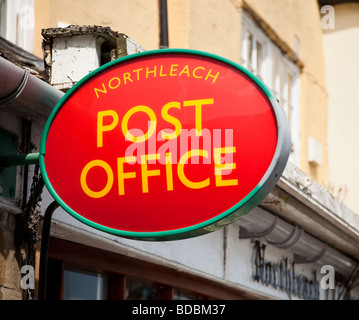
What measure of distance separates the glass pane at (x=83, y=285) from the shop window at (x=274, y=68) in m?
3.77

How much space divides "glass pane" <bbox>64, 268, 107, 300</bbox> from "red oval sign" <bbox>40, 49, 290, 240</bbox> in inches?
77.3

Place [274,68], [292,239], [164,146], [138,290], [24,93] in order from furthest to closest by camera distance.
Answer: [274,68]
[292,239]
[138,290]
[24,93]
[164,146]

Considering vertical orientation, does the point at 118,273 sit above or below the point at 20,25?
below

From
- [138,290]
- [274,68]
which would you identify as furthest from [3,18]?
[274,68]

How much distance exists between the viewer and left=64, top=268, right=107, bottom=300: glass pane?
6738 millimetres

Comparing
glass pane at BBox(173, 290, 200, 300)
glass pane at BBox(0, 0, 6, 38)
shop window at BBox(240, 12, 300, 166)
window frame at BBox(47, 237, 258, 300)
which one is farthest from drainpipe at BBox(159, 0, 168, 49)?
glass pane at BBox(173, 290, 200, 300)

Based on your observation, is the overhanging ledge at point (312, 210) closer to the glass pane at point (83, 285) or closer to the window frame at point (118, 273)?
the window frame at point (118, 273)

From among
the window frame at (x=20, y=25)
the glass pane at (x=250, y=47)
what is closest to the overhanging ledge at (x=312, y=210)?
the glass pane at (x=250, y=47)

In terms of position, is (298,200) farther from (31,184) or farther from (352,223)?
(31,184)

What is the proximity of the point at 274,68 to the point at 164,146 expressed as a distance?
6284mm

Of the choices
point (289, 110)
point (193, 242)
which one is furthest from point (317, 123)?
point (193, 242)

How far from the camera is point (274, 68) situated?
428 inches

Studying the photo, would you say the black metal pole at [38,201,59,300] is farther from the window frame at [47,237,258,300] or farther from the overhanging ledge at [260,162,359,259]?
the overhanging ledge at [260,162,359,259]

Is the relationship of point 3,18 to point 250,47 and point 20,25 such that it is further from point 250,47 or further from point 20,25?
point 250,47
